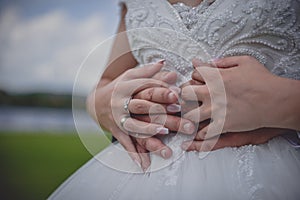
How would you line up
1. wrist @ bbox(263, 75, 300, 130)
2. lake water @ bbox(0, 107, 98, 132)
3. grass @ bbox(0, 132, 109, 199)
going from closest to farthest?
wrist @ bbox(263, 75, 300, 130)
lake water @ bbox(0, 107, 98, 132)
grass @ bbox(0, 132, 109, 199)

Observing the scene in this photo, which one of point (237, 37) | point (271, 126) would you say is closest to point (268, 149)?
point (271, 126)

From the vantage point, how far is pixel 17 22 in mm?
1574

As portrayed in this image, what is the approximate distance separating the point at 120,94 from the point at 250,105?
8.0 inches

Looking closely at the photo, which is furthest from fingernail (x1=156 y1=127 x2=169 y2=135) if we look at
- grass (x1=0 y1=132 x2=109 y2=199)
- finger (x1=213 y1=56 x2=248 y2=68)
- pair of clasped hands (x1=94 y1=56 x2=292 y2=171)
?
grass (x1=0 y1=132 x2=109 y2=199)

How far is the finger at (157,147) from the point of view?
553 mm

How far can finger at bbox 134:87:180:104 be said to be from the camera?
536 mm

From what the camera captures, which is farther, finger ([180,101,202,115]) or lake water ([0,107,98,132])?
lake water ([0,107,98,132])

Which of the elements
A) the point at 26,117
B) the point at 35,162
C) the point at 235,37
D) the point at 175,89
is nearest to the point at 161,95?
the point at 175,89

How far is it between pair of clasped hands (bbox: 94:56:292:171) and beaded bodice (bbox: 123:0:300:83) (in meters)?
0.04

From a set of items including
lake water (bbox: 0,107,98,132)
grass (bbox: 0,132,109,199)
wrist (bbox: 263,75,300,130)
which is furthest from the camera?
grass (bbox: 0,132,109,199)

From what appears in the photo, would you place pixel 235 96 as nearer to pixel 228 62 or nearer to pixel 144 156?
pixel 228 62

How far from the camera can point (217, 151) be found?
1.80ft

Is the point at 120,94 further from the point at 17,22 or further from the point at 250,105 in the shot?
the point at 17,22

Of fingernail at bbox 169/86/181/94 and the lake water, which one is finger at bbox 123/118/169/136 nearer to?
fingernail at bbox 169/86/181/94
